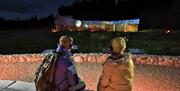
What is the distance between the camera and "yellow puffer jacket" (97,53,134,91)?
4.92 m

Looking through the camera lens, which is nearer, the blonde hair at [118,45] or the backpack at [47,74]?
the blonde hair at [118,45]

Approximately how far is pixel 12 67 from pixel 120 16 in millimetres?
45176

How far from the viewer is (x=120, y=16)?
55.4m

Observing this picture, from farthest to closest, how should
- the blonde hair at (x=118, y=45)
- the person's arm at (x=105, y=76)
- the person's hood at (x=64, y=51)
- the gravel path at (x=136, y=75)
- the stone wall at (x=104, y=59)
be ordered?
the stone wall at (x=104, y=59)
the gravel path at (x=136, y=75)
the person's hood at (x=64, y=51)
the person's arm at (x=105, y=76)
the blonde hair at (x=118, y=45)

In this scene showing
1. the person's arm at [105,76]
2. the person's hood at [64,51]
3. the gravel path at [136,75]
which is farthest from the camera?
the gravel path at [136,75]

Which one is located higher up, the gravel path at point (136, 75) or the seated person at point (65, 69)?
the seated person at point (65, 69)

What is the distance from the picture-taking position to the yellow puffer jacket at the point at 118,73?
492cm

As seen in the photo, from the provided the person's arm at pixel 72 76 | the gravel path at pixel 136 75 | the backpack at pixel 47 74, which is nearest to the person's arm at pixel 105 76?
the person's arm at pixel 72 76

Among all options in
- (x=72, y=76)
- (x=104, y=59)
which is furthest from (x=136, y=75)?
(x=72, y=76)

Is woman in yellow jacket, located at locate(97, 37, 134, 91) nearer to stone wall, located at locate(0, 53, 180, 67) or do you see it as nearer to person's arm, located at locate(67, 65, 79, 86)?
person's arm, located at locate(67, 65, 79, 86)

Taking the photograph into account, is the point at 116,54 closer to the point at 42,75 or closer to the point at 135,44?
the point at 42,75

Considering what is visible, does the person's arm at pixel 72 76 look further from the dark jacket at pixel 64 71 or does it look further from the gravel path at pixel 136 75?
the gravel path at pixel 136 75

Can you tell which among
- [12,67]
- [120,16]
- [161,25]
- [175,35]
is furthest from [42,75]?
[120,16]

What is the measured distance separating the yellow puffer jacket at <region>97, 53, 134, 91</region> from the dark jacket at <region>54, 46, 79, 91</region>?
0.46 metres
